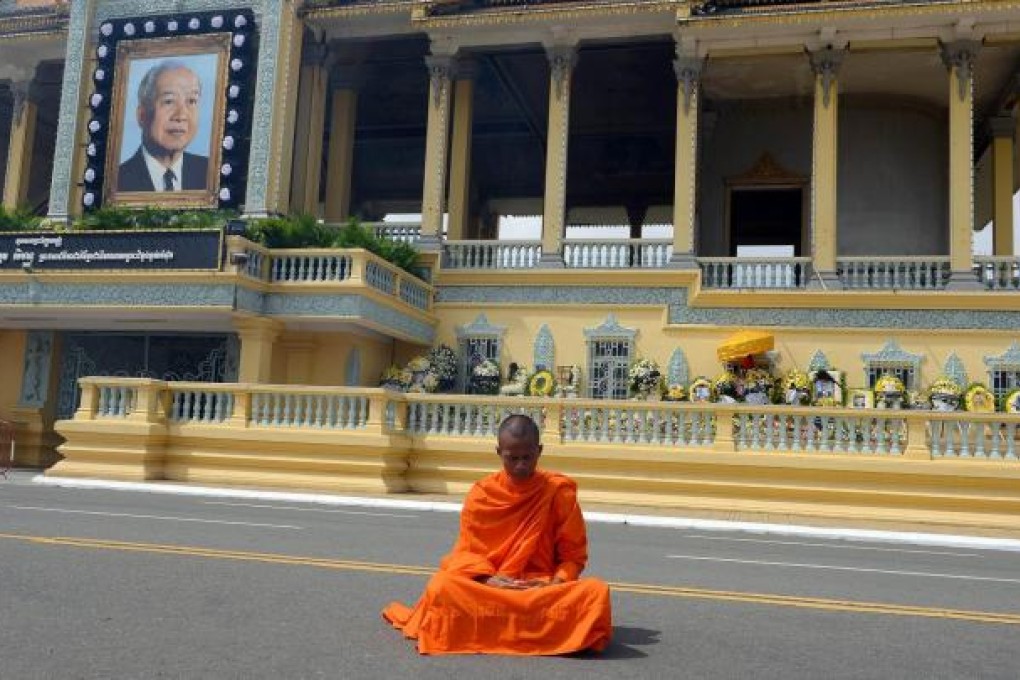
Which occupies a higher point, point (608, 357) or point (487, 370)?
point (608, 357)

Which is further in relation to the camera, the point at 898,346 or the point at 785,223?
the point at 785,223

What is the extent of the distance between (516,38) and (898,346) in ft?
33.4

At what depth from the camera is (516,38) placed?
2106cm

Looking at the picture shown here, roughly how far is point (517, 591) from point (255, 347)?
14.0 metres

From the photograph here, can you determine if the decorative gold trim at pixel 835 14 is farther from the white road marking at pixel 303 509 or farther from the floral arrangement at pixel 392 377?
the white road marking at pixel 303 509

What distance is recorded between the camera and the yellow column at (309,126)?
22109 millimetres

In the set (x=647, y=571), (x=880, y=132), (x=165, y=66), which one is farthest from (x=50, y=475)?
(x=880, y=132)

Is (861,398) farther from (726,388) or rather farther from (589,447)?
(589,447)

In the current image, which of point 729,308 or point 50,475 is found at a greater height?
point 729,308

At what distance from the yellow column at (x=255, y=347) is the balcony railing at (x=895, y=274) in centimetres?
1101

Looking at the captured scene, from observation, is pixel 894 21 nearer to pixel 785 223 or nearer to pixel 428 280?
pixel 785 223

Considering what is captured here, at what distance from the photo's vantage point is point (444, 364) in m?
19.6

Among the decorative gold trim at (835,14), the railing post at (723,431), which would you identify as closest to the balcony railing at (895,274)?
the decorative gold trim at (835,14)

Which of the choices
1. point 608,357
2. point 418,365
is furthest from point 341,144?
point 608,357
